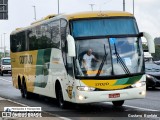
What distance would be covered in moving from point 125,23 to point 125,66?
146cm

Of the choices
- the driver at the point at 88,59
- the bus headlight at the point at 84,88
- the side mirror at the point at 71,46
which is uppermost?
the side mirror at the point at 71,46

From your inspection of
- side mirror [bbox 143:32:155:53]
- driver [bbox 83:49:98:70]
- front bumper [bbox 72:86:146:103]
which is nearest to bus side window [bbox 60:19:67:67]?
driver [bbox 83:49:98:70]

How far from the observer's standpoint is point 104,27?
16.1 metres

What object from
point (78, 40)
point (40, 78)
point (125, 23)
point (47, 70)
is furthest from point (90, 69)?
point (40, 78)

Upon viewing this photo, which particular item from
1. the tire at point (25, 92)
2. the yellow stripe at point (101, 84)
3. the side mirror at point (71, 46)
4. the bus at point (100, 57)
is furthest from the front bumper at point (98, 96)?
the tire at point (25, 92)

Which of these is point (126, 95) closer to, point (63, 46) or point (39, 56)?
point (63, 46)

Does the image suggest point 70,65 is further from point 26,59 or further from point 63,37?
point 26,59

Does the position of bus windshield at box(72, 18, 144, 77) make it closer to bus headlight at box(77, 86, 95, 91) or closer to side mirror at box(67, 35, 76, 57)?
bus headlight at box(77, 86, 95, 91)

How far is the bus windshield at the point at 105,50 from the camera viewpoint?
15.6 metres

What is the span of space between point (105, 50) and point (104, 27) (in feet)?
2.71

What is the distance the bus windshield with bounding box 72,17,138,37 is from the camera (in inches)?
627

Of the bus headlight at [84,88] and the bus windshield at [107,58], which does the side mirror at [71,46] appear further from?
the bus headlight at [84,88]

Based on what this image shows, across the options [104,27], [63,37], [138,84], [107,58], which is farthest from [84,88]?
[63,37]

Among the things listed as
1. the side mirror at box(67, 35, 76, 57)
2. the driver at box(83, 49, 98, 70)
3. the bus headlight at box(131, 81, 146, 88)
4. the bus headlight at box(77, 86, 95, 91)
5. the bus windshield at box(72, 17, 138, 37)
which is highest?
the bus windshield at box(72, 17, 138, 37)
